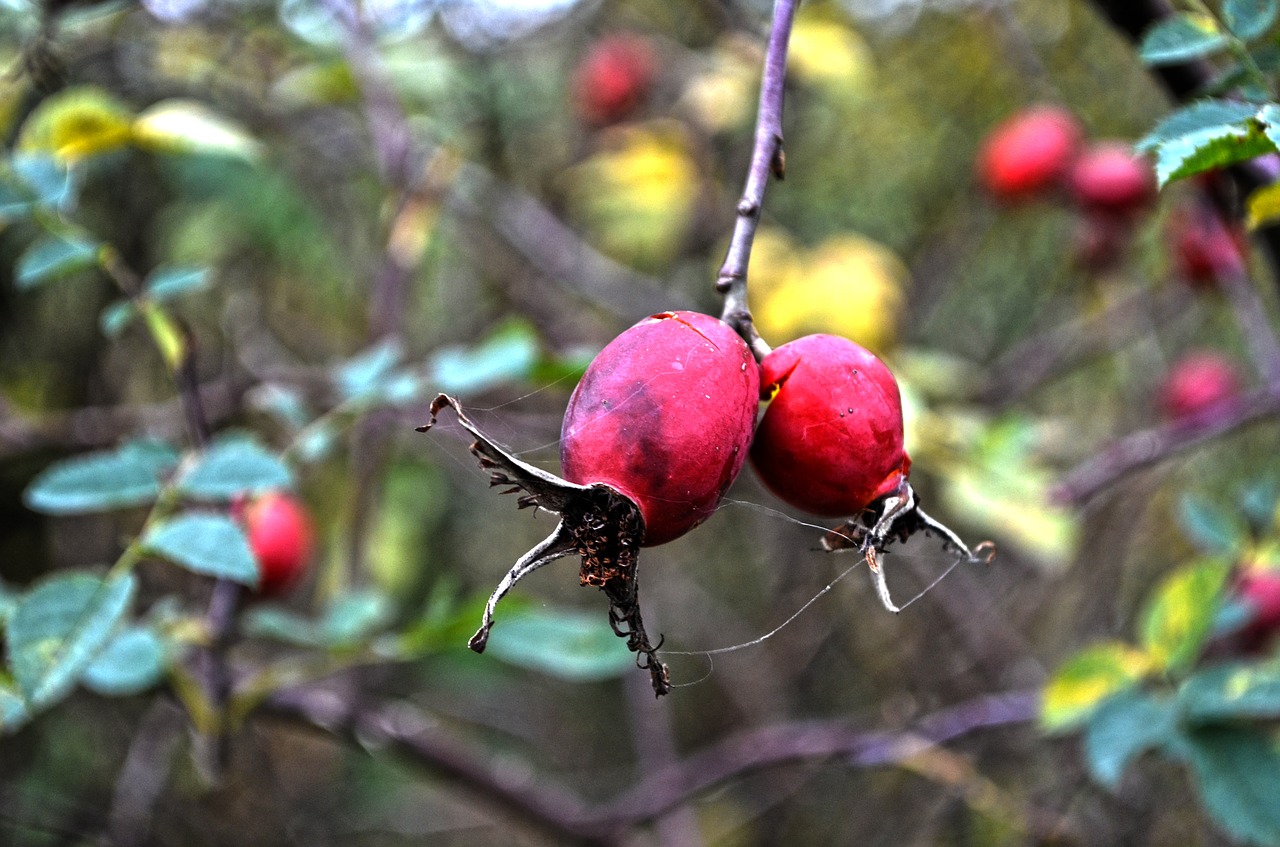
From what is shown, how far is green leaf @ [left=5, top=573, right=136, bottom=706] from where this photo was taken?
97cm

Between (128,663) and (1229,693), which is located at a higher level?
(1229,693)

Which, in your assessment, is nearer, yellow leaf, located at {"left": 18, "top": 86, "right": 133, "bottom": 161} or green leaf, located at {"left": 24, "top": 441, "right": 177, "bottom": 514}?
green leaf, located at {"left": 24, "top": 441, "right": 177, "bottom": 514}

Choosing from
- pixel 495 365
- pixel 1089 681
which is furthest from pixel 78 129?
pixel 1089 681

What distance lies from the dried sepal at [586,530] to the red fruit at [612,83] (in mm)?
2768

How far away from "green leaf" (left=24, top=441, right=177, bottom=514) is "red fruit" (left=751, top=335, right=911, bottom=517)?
0.79 meters

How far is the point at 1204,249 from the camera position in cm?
232

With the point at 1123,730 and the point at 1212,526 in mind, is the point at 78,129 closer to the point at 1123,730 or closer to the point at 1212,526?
the point at 1123,730

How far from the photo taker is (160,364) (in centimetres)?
331

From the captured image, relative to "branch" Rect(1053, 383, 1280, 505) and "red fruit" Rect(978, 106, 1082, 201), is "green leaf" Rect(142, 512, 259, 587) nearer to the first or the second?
"branch" Rect(1053, 383, 1280, 505)

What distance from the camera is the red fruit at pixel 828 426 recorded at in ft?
2.44

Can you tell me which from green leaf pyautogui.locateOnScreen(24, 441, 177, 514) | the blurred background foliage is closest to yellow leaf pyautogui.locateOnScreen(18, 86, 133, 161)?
the blurred background foliage

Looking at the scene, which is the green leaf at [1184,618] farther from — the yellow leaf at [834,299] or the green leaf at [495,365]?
the yellow leaf at [834,299]

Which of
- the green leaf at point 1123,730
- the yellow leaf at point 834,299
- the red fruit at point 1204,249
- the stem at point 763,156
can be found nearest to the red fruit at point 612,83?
the yellow leaf at point 834,299

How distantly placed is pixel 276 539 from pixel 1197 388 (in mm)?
2100
